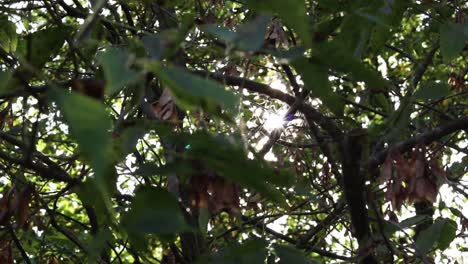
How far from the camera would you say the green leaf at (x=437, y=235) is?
1523 mm

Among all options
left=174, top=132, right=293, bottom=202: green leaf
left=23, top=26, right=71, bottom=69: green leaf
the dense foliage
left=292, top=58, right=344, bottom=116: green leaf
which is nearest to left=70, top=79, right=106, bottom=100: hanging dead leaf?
the dense foliage

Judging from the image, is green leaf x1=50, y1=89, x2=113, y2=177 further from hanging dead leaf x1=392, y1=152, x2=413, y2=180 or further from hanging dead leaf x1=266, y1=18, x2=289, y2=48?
hanging dead leaf x1=266, y1=18, x2=289, y2=48

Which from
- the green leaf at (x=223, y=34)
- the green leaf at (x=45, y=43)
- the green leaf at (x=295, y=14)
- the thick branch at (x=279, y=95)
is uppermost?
the thick branch at (x=279, y=95)

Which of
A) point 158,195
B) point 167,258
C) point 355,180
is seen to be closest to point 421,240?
point 355,180

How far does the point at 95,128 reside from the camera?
61 centimetres

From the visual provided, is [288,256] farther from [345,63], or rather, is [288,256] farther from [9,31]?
[9,31]

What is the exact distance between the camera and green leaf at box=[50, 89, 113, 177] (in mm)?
594

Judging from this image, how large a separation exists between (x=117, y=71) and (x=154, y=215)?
0.20 m

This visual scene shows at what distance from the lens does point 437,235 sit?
60.2 inches

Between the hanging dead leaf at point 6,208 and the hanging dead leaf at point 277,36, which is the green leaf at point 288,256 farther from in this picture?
the hanging dead leaf at point 277,36

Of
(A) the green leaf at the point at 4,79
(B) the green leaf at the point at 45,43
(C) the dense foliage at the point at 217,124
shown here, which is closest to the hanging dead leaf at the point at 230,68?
(C) the dense foliage at the point at 217,124

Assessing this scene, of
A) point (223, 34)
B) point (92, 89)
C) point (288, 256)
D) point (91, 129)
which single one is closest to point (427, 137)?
point (288, 256)

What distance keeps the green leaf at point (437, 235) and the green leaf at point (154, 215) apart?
2.61 feet

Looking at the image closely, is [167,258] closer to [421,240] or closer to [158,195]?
[421,240]
